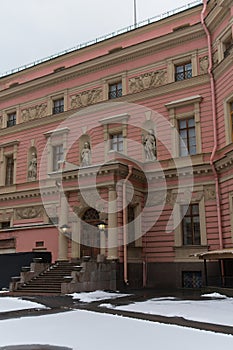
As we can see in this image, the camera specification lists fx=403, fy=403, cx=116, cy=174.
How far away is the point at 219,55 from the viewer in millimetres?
20328

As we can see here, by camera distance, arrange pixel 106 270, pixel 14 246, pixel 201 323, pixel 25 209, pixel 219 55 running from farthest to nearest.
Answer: pixel 25 209, pixel 14 246, pixel 219 55, pixel 106 270, pixel 201 323

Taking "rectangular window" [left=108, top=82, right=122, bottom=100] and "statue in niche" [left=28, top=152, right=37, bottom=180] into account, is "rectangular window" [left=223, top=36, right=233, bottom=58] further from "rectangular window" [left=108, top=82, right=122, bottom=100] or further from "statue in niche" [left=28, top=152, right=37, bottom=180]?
"statue in niche" [left=28, top=152, right=37, bottom=180]

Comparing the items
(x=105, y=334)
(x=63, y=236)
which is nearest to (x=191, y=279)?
(x=63, y=236)

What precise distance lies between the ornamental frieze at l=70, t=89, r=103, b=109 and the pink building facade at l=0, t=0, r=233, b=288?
0.07 m

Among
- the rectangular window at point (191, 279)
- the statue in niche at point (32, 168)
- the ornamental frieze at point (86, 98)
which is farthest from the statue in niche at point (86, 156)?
the rectangular window at point (191, 279)

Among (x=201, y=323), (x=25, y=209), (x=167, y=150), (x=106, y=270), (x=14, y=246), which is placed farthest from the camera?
(x=25, y=209)

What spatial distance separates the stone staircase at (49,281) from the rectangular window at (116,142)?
7.53m

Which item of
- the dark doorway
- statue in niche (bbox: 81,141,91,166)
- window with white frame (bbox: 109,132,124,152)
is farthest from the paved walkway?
window with white frame (bbox: 109,132,124,152)

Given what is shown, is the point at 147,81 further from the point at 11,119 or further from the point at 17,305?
the point at 17,305

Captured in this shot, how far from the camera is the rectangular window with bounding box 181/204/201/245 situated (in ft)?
66.9

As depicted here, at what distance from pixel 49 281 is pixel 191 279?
699 cm

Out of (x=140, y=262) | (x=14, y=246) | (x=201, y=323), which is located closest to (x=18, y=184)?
(x=14, y=246)

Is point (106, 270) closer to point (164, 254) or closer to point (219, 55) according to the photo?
point (164, 254)

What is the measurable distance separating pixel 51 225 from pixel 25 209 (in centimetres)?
408
